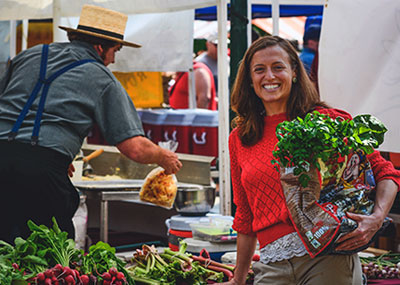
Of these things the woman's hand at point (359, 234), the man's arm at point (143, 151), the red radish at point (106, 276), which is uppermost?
the man's arm at point (143, 151)

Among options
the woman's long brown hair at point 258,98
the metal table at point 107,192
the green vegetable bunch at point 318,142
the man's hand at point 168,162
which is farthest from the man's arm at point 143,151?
the green vegetable bunch at point 318,142

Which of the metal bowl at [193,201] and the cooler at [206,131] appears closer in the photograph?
the metal bowl at [193,201]

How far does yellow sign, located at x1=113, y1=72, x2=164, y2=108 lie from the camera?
6.91 m

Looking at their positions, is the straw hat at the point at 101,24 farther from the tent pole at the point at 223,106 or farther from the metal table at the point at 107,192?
the metal table at the point at 107,192

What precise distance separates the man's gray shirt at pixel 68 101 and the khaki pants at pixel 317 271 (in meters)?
1.46

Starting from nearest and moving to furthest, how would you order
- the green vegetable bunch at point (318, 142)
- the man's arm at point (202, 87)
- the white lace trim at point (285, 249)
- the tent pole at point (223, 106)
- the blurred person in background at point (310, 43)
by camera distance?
the green vegetable bunch at point (318, 142) → the white lace trim at point (285, 249) → the tent pole at point (223, 106) → the blurred person in background at point (310, 43) → the man's arm at point (202, 87)

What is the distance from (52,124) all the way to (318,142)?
1.84 meters

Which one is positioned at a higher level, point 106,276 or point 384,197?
point 384,197

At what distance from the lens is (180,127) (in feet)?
25.3

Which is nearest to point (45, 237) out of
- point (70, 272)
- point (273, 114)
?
point (70, 272)

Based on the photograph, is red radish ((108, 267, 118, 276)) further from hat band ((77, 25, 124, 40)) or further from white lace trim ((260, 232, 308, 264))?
hat band ((77, 25, 124, 40))

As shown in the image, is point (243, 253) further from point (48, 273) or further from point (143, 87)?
point (143, 87)

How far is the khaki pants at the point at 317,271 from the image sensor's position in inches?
101

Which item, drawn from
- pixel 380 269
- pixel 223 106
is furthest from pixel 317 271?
pixel 223 106
